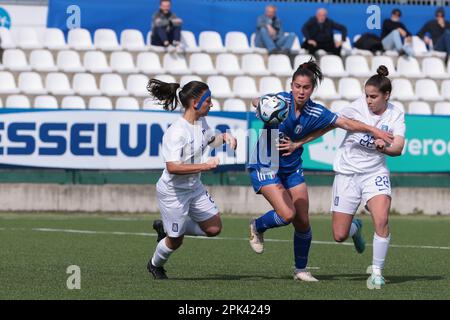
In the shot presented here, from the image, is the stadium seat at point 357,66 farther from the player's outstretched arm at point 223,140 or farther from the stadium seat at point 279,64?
the player's outstretched arm at point 223,140

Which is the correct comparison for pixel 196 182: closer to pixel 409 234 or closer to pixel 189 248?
pixel 189 248

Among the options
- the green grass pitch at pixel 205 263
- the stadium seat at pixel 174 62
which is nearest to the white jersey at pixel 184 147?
the green grass pitch at pixel 205 263

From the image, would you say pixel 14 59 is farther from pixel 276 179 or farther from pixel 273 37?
pixel 276 179

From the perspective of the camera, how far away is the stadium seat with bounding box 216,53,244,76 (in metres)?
25.7

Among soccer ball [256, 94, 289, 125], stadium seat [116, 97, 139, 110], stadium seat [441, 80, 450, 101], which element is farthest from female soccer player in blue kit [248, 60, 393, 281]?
stadium seat [441, 80, 450, 101]

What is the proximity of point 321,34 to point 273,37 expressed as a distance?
1043 millimetres

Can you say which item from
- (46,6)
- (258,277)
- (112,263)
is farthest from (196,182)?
(46,6)

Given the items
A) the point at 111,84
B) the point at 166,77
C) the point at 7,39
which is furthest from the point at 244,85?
the point at 7,39

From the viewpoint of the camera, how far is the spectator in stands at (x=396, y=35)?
27172 mm

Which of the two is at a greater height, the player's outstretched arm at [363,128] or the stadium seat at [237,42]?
the stadium seat at [237,42]

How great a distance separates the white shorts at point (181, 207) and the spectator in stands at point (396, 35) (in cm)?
1613
